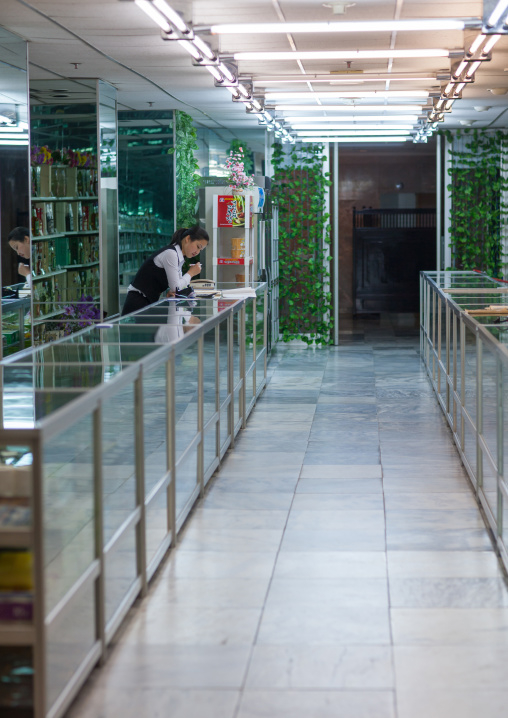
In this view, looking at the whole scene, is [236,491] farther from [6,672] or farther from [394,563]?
[6,672]

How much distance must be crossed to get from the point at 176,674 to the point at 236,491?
7.96 feet

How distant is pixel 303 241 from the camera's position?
12672 mm

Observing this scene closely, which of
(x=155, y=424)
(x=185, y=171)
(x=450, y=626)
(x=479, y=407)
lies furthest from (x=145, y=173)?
(x=450, y=626)

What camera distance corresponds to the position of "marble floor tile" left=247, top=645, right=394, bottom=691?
3168 mm

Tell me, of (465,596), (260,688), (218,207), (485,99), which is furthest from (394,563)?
(485,99)

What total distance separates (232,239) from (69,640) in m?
6.98

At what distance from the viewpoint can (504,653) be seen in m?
3.40

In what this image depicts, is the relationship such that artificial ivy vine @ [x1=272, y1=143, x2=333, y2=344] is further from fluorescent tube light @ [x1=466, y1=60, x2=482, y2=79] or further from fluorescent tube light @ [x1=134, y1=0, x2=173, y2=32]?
fluorescent tube light @ [x1=134, y1=0, x2=173, y2=32]

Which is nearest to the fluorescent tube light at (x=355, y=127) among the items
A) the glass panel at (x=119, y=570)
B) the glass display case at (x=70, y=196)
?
the glass display case at (x=70, y=196)

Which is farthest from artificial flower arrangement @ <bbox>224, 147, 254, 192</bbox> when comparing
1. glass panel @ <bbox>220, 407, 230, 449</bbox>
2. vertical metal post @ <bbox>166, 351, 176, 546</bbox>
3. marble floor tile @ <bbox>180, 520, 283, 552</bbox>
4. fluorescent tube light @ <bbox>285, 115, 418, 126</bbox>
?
vertical metal post @ <bbox>166, 351, 176, 546</bbox>

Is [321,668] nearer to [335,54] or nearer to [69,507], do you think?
[69,507]

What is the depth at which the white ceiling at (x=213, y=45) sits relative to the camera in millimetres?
5680

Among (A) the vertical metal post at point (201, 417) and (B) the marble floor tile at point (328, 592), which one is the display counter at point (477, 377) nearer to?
(B) the marble floor tile at point (328, 592)

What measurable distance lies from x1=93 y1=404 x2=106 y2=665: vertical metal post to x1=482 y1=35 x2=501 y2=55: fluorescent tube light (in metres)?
3.73
